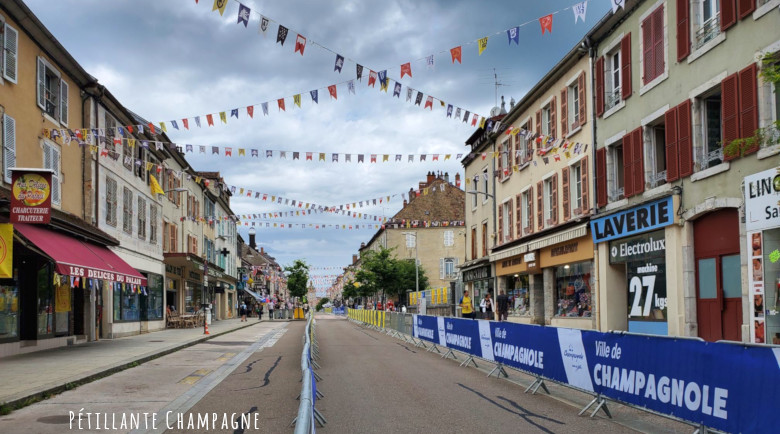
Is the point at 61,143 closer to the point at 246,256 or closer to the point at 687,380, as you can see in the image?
the point at 687,380

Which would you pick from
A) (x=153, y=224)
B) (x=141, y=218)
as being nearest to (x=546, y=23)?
(x=141, y=218)

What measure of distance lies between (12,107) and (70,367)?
7026mm

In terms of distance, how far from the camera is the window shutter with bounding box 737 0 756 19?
1396 cm

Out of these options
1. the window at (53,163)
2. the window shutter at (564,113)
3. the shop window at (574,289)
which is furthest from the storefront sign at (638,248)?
the window at (53,163)

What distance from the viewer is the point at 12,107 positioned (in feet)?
54.2

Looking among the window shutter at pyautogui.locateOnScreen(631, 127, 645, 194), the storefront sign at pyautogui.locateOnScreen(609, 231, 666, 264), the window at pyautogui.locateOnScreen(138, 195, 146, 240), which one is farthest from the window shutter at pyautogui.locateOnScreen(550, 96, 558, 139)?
the window at pyautogui.locateOnScreen(138, 195, 146, 240)

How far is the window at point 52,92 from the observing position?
61.3 ft

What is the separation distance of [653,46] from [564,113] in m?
6.83

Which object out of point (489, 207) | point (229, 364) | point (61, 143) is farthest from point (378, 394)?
point (489, 207)

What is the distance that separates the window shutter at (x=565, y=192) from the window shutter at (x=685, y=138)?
25.4ft

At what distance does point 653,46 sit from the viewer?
59.8 ft

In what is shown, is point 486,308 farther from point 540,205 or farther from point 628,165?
point 628,165

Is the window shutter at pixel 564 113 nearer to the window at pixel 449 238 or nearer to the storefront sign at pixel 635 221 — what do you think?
the storefront sign at pixel 635 221

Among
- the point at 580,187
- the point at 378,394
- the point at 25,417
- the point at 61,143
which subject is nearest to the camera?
the point at 25,417
